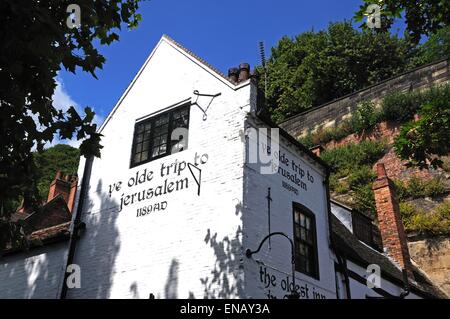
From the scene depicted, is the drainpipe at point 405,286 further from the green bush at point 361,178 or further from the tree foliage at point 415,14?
the green bush at point 361,178

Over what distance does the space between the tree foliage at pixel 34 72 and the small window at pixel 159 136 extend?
160 inches

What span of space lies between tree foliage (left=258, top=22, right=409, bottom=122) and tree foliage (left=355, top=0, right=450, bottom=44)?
2743 centimetres

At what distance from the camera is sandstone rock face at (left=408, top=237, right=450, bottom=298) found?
19891mm

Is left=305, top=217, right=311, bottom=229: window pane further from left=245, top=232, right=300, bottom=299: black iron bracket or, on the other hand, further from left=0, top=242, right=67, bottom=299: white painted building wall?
left=0, top=242, right=67, bottom=299: white painted building wall

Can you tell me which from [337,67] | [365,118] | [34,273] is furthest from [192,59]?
[337,67]

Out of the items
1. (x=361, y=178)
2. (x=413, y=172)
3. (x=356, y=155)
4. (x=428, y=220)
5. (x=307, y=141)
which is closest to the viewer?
(x=428, y=220)

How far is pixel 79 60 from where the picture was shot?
7.61 m

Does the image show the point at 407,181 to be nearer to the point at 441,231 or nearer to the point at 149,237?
the point at 441,231

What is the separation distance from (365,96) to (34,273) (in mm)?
24658

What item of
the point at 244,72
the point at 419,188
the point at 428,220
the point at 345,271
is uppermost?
the point at 419,188

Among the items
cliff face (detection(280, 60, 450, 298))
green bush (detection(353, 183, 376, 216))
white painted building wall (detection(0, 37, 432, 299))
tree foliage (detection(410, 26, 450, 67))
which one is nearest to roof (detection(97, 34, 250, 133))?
white painted building wall (detection(0, 37, 432, 299))

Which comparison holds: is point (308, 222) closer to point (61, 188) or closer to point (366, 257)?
point (366, 257)

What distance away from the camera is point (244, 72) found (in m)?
11.7

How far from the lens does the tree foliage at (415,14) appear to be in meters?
10.1
